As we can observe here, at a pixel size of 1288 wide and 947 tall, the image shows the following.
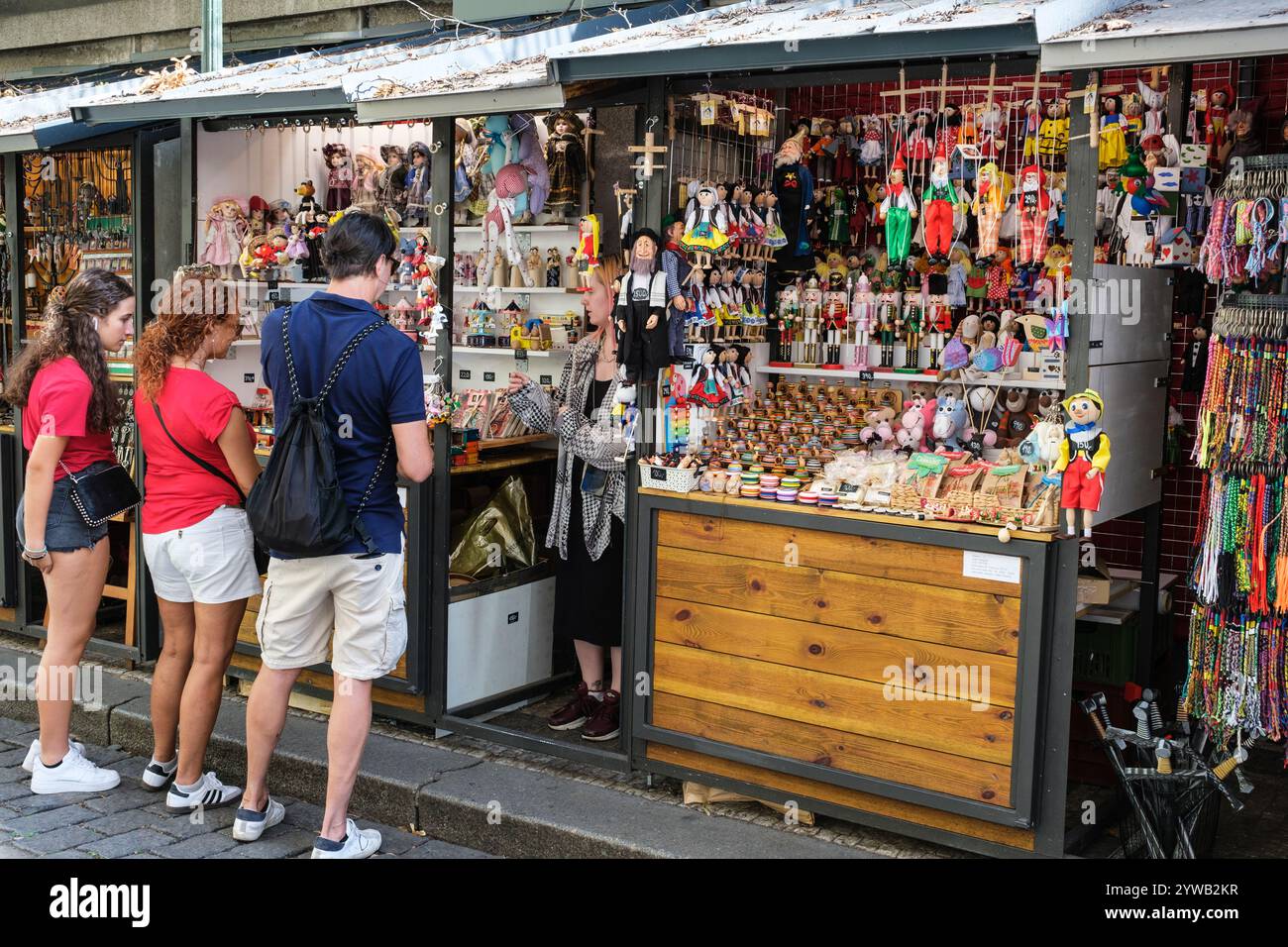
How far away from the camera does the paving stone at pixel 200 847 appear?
4594 millimetres

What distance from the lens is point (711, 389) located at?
5.23 meters

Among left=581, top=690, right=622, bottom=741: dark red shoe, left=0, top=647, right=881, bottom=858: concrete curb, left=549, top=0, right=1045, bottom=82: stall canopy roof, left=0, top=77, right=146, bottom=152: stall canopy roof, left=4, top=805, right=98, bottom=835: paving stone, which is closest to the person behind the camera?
left=549, top=0, right=1045, bottom=82: stall canopy roof

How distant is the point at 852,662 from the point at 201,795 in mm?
2462

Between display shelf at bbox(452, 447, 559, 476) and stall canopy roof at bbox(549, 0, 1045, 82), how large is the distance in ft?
6.18

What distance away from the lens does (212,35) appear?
845cm

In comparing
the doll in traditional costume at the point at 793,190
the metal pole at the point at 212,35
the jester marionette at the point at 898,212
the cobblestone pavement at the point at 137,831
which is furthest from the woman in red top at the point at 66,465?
the metal pole at the point at 212,35

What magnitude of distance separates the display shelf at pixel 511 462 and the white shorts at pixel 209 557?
1.23 m

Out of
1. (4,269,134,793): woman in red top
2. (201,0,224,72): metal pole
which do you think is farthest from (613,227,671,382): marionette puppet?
(201,0,224,72): metal pole

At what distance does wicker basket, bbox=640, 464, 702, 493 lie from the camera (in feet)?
16.0

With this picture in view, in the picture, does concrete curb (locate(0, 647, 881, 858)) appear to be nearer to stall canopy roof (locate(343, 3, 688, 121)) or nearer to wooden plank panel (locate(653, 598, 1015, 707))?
wooden plank panel (locate(653, 598, 1015, 707))

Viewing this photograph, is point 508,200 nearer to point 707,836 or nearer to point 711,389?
point 711,389

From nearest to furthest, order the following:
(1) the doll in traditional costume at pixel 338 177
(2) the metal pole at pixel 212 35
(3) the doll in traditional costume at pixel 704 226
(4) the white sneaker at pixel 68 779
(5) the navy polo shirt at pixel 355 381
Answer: (5) the navy polo shirt at pixel 355 381 → (3) the doll in traditional costume at pixel 704 226 → (4) the white sneaker at pixel 68 779 → (1) the doll in traditional costume at pixel 338 177 → (2) the metal pole at pixel 212 35

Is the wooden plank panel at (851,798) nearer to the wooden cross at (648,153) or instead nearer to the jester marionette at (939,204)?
the jester marionette at (939,204)

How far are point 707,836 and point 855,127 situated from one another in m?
3.16
